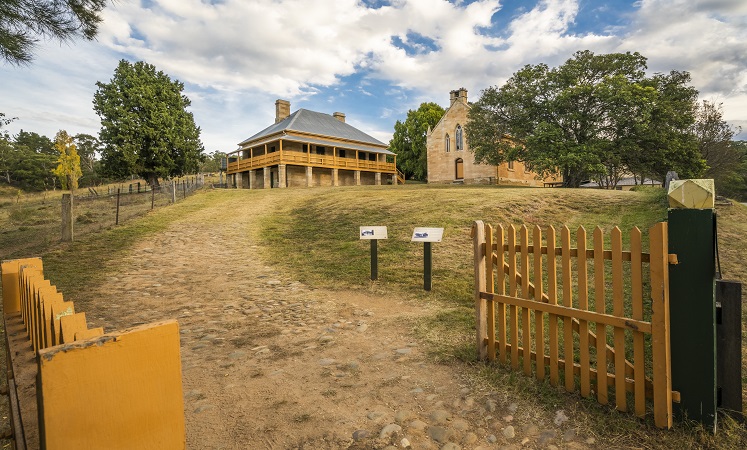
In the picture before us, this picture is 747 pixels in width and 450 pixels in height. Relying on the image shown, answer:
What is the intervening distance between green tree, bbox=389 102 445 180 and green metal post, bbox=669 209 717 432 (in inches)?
1833

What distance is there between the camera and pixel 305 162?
1406 inches

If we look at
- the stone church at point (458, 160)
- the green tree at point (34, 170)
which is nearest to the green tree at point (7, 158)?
the green tree at point (34, 170)

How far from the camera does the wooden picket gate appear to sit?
2.88 m

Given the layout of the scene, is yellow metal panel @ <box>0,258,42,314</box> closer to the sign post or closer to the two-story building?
the sign post

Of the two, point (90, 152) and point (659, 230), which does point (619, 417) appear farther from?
point (90, 152)

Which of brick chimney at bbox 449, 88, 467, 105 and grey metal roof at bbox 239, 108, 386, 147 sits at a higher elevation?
brick chimney at bbox 449, 88, 467, 105

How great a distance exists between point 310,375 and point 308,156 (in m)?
33.2

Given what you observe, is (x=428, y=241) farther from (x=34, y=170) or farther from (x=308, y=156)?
(x=34, y=170)

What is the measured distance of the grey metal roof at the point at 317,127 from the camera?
128 feet

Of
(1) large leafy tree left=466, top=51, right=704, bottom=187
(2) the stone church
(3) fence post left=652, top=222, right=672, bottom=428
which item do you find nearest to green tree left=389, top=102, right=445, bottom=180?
(2) the stone church

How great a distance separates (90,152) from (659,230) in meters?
91.7

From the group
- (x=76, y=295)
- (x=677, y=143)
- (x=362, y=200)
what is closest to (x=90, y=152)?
(x=362, y=200)

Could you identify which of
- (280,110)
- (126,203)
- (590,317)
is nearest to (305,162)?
(280,110)

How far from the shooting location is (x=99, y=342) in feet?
4.21
